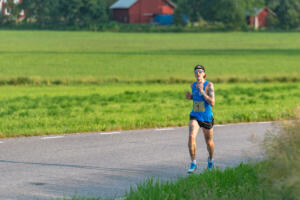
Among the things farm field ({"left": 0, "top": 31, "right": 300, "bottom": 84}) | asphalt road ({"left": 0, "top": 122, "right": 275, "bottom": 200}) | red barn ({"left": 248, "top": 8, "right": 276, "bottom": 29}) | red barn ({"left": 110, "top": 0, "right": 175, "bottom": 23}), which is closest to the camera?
asphalt road ({"left": 0, "top": 122, "right": 275, "bottom": 200})

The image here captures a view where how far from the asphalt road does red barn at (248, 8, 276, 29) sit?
115774mm

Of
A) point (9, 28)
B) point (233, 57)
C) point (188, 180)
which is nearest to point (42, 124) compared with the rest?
point (188, 180)

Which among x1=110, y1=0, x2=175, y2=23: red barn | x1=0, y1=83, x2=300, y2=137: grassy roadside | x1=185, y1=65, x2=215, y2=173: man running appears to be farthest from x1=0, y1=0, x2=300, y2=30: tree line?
x1=185, y1=65, x2=215, y2=173: man running

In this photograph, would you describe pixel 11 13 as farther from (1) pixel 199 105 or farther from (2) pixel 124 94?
(1) pixel 199 105

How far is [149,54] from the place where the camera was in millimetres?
51062

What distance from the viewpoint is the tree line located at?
118 metres

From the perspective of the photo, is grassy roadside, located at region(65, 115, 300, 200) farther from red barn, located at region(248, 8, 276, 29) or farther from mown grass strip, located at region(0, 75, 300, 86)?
red barn, located at region(248, 8, 276, 29)

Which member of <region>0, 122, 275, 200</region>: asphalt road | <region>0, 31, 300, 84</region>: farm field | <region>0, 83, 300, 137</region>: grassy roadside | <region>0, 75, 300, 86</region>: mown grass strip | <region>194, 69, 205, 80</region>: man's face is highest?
<region>194, 69, 205, 80</region>: man's face

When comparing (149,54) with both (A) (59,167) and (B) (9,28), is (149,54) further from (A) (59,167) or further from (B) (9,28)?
(B) (9,28)

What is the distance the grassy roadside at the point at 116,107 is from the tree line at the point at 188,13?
9186 cm

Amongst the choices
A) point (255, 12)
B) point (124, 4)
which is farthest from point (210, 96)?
point (124, 4)

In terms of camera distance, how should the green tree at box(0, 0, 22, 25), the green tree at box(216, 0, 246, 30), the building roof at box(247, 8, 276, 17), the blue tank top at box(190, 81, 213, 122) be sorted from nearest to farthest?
the blue tank top at box(190, 81, 213, 122)
the green tree at box(216, 0, 246, 30)
the green tree at box(0, 0, 22, 25)
the building roof at box(247, 8, 276, 17)

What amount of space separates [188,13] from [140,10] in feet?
43.2

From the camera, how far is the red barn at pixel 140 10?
128000mm
